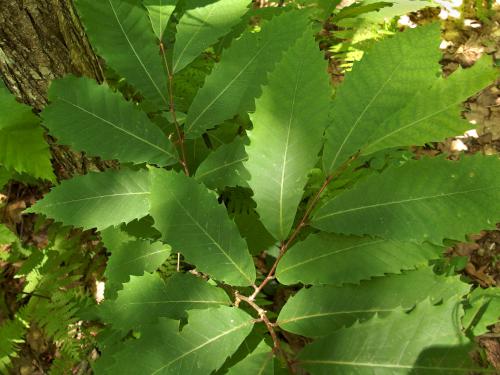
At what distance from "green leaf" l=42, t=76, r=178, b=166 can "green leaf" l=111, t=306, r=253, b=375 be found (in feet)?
1.63

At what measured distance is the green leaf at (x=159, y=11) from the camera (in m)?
1.21

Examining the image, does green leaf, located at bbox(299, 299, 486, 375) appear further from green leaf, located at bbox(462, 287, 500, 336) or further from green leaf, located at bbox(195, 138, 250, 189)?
green leaf, located at bbox(195, 138, 250, 189)

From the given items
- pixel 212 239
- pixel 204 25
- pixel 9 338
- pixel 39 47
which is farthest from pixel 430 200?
pixel 9 338

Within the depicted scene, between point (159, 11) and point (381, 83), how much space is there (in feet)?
2.33

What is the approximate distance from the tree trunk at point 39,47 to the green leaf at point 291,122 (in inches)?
39.1

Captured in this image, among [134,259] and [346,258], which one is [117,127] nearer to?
[134,259]

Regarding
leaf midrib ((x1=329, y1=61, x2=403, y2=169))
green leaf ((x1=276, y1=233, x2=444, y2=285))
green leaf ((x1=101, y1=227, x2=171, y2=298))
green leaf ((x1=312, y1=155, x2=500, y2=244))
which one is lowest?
green leaf ((x1=101, y1=227, x2=171, y2=298))

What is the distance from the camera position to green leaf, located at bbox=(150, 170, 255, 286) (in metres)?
0.99

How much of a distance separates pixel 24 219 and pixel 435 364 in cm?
279

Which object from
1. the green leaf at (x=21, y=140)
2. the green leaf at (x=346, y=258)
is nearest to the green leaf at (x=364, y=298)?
the green leaf at (x=346, y=258)

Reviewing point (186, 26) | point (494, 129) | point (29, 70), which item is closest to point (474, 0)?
point (494, 129)

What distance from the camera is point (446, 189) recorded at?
89 centimetres

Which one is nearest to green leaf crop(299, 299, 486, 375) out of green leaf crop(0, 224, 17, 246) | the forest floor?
the forest floor

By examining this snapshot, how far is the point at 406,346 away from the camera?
2.57 ft
